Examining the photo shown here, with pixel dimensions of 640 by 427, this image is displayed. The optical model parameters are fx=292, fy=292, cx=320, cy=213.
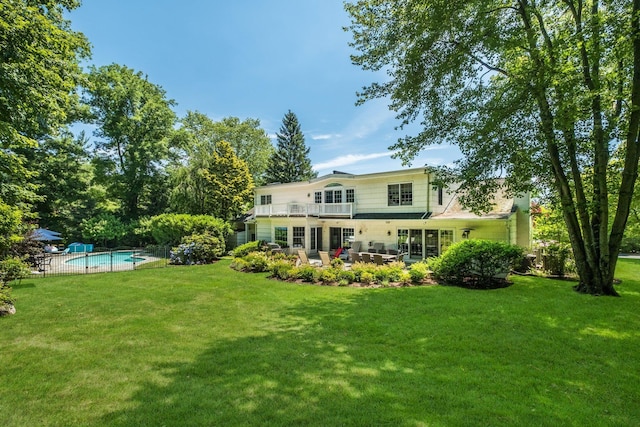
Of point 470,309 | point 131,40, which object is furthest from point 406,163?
point 131,40

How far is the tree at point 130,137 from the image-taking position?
27.8 metres

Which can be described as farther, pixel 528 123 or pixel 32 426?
pixel 528 123

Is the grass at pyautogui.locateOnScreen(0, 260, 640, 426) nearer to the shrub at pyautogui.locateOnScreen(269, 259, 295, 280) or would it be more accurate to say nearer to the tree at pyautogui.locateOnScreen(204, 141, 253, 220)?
the shrub at pyautogui.locateOnScreen(269, 259, 295, 280)

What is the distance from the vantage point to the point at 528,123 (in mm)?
9258

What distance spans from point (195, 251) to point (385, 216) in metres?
11.2

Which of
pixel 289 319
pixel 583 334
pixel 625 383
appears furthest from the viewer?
pixel 289 319

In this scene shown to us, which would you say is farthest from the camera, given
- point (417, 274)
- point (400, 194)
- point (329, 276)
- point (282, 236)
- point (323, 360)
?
point (282, 236)

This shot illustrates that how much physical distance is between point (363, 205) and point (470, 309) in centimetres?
1217

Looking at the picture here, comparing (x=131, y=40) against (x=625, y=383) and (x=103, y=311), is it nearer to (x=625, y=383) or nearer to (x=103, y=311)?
(x=103, y=311)

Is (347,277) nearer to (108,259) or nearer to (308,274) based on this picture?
(308,274)

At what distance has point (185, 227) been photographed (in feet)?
67.3

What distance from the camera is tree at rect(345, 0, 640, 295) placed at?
789 cm

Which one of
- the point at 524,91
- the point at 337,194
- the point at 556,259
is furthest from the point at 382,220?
the point at 524,91

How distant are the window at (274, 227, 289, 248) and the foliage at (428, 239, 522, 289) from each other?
13360 mm
